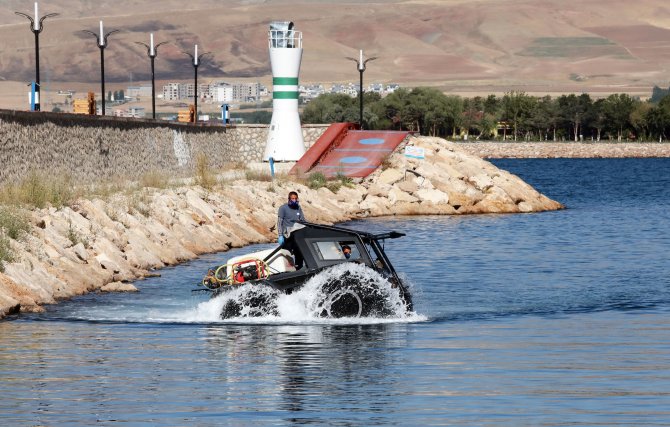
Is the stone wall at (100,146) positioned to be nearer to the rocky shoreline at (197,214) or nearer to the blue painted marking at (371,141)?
the rocky shoreline at (197,214)

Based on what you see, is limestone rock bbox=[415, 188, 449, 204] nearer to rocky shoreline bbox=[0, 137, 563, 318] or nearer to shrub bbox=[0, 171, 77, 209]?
rocky shoreline bbox=[0, 137, 563, 318]

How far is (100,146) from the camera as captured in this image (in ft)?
165

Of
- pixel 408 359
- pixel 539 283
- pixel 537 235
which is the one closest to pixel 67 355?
pixel 408 359

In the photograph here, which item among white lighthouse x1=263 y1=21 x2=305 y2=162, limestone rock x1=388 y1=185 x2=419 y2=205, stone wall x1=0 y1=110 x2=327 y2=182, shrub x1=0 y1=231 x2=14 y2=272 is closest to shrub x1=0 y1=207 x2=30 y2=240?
shrub x1=0 y1=231 x2=14 y2=272

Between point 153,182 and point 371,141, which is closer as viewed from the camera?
point 153,182

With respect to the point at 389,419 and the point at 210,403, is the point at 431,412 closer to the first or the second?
the point at 389,419

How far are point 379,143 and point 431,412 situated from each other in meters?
57.9

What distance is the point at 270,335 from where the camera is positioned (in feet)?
78.1

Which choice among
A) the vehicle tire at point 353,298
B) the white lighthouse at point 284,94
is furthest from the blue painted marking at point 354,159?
the vehicle tire at point 353,298

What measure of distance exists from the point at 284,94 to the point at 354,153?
4.86 meters

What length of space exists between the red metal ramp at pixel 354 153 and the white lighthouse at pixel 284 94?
1254 millimetres

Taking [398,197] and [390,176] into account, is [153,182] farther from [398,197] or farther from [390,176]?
[390,176]

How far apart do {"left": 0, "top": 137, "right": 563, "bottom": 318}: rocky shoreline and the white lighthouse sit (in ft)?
19.6

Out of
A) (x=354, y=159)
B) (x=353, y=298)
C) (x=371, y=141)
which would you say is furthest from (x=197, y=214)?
(x=371, y=141)
